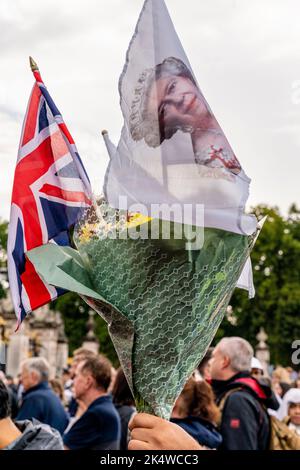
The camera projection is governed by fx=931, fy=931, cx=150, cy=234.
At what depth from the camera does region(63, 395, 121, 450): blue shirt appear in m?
7.31

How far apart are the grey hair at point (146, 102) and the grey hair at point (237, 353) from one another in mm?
4845

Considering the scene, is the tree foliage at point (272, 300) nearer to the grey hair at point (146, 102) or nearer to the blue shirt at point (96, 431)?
the blue shirt at point (96, 431)

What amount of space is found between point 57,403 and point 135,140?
25.1 feet

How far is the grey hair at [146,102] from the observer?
224 cm

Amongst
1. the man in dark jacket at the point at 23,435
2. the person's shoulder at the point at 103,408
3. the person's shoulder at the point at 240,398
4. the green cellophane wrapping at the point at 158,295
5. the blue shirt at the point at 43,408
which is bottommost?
the blue shirt at the point at 43,408

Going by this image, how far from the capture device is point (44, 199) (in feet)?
8.93

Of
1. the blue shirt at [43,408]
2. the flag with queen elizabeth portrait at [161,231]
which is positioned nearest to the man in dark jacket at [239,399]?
the blue shirt at [43,408]

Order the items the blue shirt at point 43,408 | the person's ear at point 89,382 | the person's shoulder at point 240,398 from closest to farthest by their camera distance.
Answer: the person's shoulder at point 240,398
the person's ear at point 89,382
the blue shirt at point 43,408

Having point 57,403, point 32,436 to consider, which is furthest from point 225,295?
point 57,403

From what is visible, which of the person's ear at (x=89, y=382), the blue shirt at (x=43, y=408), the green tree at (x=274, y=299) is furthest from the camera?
the green tree at (x=274, y=299)

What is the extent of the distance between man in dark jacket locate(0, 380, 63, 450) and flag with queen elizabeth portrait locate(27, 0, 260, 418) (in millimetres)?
2552

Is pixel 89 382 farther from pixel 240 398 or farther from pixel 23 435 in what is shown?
pixel 23 435

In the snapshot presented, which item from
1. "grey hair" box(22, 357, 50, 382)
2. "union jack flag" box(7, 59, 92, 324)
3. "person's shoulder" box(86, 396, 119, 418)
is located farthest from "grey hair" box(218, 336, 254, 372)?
"union jack flag" box(7, 59, 92, 324)

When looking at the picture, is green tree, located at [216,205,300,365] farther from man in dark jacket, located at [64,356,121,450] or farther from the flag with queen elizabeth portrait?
the flag with queen elizabeth portrait
